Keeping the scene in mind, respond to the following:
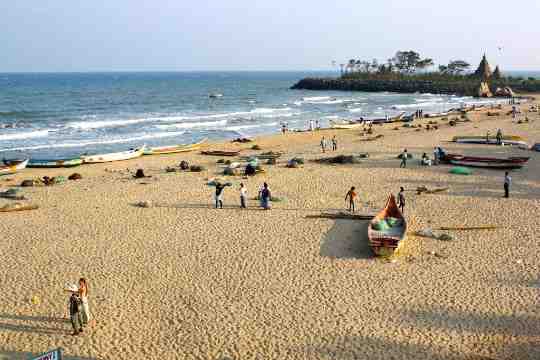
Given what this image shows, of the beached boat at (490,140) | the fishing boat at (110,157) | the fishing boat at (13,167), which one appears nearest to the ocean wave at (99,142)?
the fishing boat at (110,157)

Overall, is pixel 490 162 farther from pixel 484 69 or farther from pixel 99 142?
pixel 484 69

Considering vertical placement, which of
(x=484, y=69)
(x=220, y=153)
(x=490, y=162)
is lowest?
(x=220, y=153)

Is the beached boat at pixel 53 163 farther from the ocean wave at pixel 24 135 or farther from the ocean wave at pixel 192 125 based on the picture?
the ocean wave at pixel 192 125

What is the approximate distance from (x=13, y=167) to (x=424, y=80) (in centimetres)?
9182

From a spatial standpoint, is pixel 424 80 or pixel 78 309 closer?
pixel 78 309

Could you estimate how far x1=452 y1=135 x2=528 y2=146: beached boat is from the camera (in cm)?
3109

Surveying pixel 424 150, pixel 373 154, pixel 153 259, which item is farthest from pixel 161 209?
pixel 424 150

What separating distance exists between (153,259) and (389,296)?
6291 millimetres

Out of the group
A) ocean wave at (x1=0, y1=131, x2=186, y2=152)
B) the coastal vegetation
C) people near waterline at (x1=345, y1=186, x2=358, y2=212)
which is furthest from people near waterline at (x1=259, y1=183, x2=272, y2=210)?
the coastal vegetation

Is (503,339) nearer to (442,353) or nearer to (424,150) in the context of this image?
(442,353)

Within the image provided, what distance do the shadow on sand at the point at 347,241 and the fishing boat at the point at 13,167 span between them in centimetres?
1901

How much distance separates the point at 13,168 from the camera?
27.3 metres

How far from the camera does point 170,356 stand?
9.27 metres

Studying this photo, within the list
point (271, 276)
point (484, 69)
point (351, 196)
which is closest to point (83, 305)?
point (271, 276)
